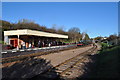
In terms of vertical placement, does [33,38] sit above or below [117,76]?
above

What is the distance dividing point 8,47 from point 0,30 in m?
11.7

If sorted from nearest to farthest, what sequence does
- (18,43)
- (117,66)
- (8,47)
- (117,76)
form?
1. (117,76)
2. (117,66)
3. (8,47)
4. (18,43)

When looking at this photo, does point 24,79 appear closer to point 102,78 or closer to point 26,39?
point 102,78

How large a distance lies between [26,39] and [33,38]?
2.87 meters

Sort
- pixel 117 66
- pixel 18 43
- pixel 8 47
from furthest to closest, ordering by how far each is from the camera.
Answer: pixel 18 43 → pixel 8 47 → pixel 117 66

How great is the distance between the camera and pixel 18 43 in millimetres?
33750

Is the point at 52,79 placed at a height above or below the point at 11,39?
below

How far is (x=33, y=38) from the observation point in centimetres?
3916

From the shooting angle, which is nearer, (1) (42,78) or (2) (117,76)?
(2) (117,76)

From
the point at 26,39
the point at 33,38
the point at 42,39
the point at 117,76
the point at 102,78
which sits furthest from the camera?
the point at 42,39

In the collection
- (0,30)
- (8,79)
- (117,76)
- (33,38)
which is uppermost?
(0,30)

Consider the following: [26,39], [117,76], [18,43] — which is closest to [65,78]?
[117,76]

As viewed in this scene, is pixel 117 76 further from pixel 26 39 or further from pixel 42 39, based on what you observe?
pixel 42 39

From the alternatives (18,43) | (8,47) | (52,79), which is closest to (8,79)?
(52,79)
